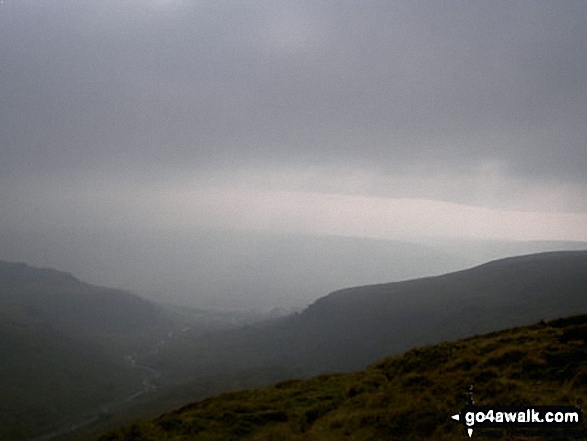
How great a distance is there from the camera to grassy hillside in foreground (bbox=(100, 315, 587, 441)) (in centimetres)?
2258

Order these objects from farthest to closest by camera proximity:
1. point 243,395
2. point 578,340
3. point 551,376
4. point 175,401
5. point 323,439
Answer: point 175,401 → point 243,395 → point 578,340 → point 551,376 → point 323,439

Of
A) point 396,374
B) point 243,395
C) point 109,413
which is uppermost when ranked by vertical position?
point 396,374

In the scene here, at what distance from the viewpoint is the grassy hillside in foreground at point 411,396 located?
22.6 meters

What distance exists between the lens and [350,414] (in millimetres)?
26688

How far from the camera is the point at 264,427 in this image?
31.4 metres

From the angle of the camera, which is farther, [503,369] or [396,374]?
[396,374]

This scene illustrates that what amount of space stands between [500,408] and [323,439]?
963 cm

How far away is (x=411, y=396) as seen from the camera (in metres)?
26.3

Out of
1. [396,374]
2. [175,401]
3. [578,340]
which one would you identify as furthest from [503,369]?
[175,401]

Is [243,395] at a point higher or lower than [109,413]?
higher

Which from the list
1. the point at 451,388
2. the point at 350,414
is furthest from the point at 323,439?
the point at 451,388

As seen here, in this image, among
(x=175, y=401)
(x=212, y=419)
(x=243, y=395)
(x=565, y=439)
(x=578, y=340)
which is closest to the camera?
(x=565, y=439)

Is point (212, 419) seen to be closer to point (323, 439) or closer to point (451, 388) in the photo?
point (323, 439)

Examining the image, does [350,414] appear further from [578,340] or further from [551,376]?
[578,340]
